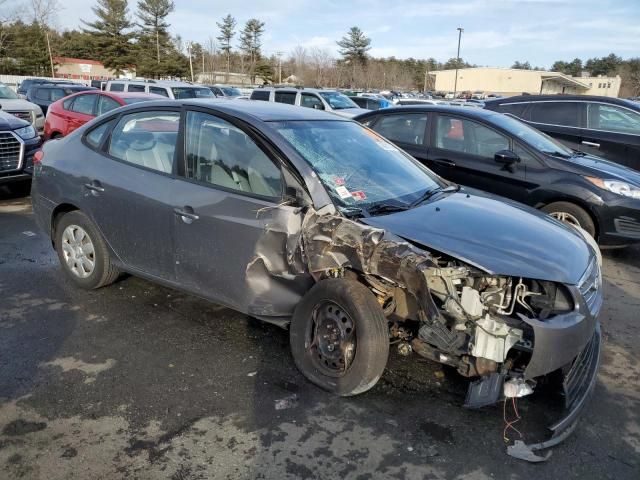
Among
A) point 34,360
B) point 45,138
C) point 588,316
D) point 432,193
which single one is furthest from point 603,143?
point 45,138

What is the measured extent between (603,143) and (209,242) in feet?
24.2

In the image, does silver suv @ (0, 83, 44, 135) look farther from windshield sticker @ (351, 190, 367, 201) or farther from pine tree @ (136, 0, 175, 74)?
pine tree @ (136, 0, 175, 74)

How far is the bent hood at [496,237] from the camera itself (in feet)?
9.46

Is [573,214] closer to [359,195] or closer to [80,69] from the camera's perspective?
[359,195]

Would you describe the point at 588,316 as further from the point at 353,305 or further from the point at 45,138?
the point at 45,138

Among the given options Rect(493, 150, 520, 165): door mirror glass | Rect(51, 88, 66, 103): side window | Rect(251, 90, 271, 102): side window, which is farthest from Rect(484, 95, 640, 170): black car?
Rect(51, 88, 66, 103): side window

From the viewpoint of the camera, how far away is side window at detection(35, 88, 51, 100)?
57.3 ft

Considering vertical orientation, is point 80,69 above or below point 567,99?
above

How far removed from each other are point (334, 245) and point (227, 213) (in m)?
0.84

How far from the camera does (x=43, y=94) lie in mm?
17531

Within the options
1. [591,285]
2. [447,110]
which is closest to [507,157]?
[447,110]

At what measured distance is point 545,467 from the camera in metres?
2.62

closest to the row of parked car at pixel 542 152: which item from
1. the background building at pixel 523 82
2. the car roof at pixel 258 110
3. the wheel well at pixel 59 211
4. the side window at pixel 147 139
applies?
the car roof at pixel 258 110

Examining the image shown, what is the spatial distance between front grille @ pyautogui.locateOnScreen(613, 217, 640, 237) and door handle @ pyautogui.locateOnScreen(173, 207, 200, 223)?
4.61 meters
